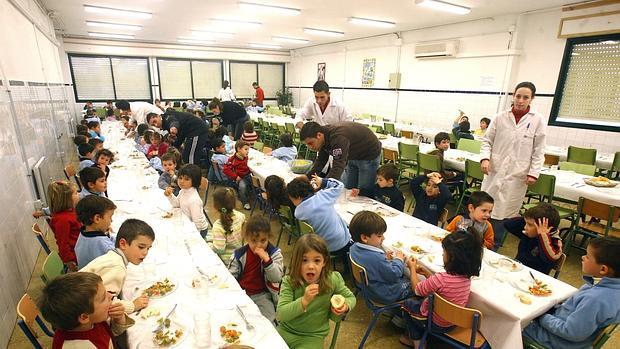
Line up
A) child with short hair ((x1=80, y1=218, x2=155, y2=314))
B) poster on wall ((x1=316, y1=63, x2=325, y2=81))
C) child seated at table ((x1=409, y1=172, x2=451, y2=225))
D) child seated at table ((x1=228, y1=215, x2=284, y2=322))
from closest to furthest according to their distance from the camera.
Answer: child with short hair ((x1=80, y1=218, x2=155, y2=314)) < child seated at table ((x1=228, y1=215, x2=284, y2=322)) < child seated at table ((x1=409, y1=172, x2=451, y2=225)) < poster on wall ((x1=316, y1=63, x2=325, y2=81))

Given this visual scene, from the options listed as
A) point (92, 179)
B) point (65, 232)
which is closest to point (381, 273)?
point (65, 232)

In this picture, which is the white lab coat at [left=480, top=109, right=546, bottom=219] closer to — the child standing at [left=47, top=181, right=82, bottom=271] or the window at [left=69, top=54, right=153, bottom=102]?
the child standing at [left=47, top=181, right=82, bottom=271]

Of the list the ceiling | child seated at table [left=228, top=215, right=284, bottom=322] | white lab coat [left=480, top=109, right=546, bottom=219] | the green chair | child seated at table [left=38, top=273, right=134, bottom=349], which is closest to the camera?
child seated at table [left=38, top=273, right=134, bottom=349]

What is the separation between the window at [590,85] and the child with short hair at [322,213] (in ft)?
22.2

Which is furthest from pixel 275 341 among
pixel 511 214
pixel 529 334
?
pixel 511 214

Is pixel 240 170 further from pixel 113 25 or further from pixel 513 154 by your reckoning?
pixel 113 25

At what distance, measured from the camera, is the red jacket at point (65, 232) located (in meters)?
2.67

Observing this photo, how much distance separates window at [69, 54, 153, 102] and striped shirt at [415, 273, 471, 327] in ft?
51.7

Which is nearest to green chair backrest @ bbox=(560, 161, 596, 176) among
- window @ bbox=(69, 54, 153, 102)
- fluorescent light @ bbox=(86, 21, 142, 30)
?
fluorescent light @ bbox=(86, 21, 142, 30)

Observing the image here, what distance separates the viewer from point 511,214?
157 inches

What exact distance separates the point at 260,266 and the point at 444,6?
22.5 feet

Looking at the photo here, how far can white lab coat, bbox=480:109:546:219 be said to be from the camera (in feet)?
11.8

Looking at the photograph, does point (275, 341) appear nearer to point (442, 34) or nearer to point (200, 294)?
point (200, 294)

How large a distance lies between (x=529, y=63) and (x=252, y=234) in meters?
8.23
